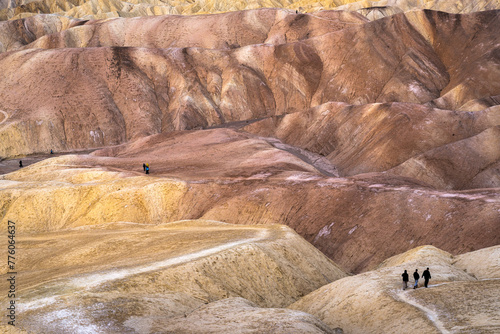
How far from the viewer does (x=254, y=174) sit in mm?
46688


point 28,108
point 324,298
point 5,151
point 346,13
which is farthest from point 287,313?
point 346,13

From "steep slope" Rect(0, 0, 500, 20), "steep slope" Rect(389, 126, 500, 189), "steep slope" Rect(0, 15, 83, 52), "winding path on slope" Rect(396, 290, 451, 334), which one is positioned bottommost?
"winding path on slope" Rect(396, 290, 451, 334)

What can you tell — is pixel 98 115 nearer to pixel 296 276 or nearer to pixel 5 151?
pixel 5 151

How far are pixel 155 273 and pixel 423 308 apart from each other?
10809 millimetres

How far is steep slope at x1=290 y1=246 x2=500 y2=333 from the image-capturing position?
16.6 meters

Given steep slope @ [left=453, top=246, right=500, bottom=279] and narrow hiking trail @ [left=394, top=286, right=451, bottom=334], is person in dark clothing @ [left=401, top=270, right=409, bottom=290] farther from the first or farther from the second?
steep slope @ [left=453, top=246, right=500, bottom=279]

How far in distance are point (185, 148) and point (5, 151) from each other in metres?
30.4

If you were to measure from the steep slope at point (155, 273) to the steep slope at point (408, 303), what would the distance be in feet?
6.88

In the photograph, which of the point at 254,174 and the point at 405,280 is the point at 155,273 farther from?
the point at 254,174

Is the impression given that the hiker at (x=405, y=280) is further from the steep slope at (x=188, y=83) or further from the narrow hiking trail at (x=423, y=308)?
the steep slope at (x=188, y=83)

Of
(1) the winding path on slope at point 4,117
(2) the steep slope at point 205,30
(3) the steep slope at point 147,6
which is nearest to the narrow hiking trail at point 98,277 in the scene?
(1) the winding path on slope at point 4,117

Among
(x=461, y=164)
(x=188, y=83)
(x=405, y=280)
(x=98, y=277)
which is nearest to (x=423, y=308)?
(x=405, y=280)

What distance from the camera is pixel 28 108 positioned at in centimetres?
7994

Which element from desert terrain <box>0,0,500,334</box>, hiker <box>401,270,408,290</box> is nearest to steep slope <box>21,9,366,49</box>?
desert terrain <box>0,0,500,334</box>
